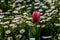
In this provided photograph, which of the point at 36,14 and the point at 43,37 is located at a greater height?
the point at 36,14

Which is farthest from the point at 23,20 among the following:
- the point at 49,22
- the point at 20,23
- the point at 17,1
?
the point at 17,1

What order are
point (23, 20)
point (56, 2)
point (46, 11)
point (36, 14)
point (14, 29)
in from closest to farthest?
point (36, 14) → point (14, 29) → point (23, 20) → point (46, 11) → point (56, 2)

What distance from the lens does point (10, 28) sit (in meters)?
2.05

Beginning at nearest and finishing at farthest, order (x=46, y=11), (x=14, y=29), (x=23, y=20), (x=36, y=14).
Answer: (x=36, y=14) → (x=14, y=29) → (x=23, y=20) → (x=46, y=11)

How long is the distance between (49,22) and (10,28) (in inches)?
15.2

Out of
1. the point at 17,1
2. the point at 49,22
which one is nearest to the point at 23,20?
the point at 49,22

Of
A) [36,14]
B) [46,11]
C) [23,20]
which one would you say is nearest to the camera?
[36,14]

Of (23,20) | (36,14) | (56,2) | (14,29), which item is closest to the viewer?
(36,14)

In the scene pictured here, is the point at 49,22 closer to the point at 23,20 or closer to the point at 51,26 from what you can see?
the point at 51,26

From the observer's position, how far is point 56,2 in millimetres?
2611

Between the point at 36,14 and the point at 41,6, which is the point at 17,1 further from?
the point at 36,14

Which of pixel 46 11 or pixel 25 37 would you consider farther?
pixel 46 11

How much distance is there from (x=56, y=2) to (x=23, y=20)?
23.3 inches

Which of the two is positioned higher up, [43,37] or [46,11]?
[46,11]
